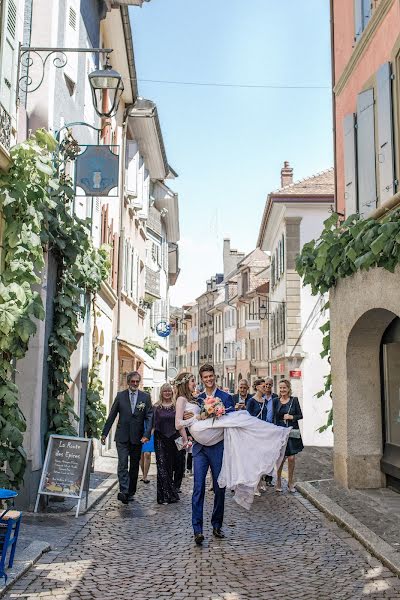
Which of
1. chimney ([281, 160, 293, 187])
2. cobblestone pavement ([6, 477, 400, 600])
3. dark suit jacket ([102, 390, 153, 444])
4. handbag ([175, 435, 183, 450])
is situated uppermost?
chimney ([281, 160, 293, 187])

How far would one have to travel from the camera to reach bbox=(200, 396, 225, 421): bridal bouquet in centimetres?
782

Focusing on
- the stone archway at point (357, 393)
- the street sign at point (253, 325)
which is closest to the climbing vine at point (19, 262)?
the stone archway at point (357, 393)

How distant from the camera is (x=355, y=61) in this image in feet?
43.2

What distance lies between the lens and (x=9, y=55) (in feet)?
29.8

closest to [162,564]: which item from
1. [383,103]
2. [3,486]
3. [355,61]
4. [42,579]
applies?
[42,579]

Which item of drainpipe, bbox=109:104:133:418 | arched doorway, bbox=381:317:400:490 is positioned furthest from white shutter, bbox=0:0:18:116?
drainpipe, bbox=109:104:133:418

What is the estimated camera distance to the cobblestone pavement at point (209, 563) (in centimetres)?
589

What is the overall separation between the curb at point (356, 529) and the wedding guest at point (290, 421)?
38 centimetres

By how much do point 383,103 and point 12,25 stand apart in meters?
5.59

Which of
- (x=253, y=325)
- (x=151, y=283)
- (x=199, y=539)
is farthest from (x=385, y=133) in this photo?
(x=253, y=325)

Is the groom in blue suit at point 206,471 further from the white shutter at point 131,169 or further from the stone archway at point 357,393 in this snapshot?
the white shutter at point 131,169

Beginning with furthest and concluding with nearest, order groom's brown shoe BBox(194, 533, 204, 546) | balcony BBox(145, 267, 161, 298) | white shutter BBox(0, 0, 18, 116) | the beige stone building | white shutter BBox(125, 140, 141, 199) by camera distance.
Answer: the beige stone building, balcony BBox(145, 267, 161, 298), white shutter BBox(125, 140, 141, 199), white shutter BBox(0, 0, 18, 116), groom's brown shoe BBox(194, 533, 204, 546)

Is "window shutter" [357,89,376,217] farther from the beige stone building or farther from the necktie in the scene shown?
the beige stone building

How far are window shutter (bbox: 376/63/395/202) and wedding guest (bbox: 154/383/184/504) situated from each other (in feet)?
15.5
